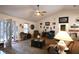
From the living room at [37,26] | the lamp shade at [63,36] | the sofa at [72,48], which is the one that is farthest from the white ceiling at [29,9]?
the sofa at [72,48]

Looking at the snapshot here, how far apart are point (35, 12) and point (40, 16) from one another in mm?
97

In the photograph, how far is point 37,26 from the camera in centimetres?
148

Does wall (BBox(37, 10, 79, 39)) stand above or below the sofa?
above

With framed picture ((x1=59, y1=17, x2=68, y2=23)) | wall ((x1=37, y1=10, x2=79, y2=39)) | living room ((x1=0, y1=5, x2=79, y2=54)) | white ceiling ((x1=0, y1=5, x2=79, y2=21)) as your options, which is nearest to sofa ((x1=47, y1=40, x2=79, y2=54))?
living room ((x1=0, y1=5, x2=79, y2=54))

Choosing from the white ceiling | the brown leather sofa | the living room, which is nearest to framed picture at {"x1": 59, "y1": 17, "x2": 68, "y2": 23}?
the living room

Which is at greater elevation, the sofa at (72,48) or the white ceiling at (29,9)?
the white ceiling at (29,9)

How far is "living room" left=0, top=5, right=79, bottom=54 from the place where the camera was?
1.41m

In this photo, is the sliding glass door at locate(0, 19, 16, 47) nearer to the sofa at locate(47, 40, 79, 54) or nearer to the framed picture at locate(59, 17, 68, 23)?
the sofa at locate(47, 40, 79, 54)

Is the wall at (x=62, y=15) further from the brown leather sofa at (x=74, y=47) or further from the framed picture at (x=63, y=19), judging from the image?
the brown leather sofa at (x=74, y=47)

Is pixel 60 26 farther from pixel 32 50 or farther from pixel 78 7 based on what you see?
pixel 32 50

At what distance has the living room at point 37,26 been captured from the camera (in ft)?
4.62

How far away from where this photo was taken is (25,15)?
4.79ft

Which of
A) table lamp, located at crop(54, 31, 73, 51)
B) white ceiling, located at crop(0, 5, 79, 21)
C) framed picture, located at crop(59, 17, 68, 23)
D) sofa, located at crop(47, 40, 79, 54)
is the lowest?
sofa, located at crop(47, 40, 79, 54)
